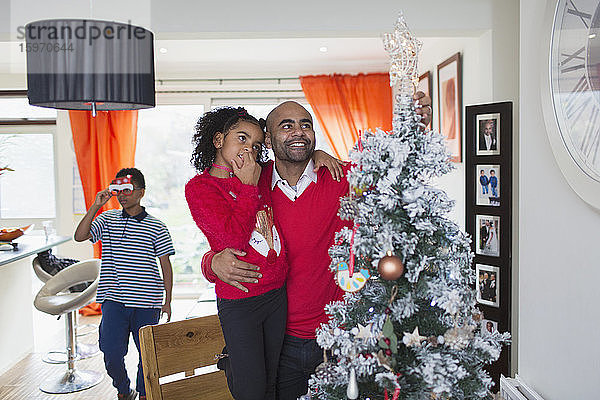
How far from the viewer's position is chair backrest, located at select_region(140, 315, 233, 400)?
5.35ft

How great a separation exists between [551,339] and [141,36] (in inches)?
68.7

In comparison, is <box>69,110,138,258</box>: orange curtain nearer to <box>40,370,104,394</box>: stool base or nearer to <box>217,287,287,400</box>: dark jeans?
<box>40,370,104,394</box>: stool base

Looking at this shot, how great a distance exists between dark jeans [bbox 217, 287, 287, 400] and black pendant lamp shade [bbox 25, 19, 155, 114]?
2.83 feet

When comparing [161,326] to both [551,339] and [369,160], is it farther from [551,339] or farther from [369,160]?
[551,339]

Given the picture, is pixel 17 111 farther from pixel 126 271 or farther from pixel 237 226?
pixel 237 226

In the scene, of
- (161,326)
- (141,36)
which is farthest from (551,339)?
(141,36)

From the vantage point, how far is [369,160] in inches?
47.9

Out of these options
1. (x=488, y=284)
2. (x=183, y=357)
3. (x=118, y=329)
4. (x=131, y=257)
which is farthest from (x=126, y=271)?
(x=488, y=284)

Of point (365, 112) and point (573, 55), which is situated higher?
point (365, 112)

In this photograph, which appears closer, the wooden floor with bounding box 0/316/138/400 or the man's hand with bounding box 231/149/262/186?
the man's hand with bounding box 231/149/262/186

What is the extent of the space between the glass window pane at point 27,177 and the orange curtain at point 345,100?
300 centimetres

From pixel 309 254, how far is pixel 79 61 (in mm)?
1044

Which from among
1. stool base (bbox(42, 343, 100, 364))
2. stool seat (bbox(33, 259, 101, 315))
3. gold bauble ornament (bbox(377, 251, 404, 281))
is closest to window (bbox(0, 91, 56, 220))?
stool base (bbox(42, 343, 100, 364))

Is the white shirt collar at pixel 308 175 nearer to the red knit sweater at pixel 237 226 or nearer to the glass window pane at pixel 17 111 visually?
the red knit sweater at pixel 237 226
